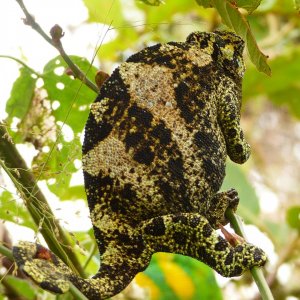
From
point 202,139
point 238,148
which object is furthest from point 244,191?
point 202,139

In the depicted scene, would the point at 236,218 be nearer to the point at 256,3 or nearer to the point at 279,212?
the point at 256,3

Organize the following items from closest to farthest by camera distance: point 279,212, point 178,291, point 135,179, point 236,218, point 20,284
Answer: point 135,179 → point 236,218 → point 20,284 → point 178,291 → point 279,212

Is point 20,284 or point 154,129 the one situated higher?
point 154,129

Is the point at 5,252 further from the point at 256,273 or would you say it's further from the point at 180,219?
the point at 256,273

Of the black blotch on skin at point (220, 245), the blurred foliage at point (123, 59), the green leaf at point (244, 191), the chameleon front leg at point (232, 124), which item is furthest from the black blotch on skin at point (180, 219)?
the green leaf at point (244, 191)

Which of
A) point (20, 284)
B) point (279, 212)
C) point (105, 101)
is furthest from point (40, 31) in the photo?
point (279, 212)
